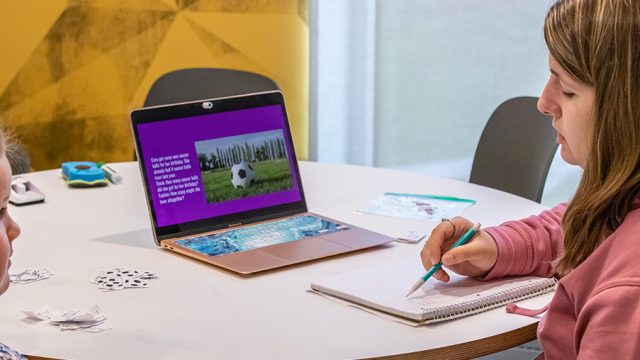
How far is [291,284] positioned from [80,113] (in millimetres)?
2604

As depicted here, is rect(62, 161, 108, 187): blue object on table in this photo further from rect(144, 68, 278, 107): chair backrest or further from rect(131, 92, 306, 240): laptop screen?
rect(144, 68, 278, 107): chair backrest

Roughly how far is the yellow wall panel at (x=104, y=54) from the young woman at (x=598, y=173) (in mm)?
2899

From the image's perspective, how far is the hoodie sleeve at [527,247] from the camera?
62.1 inches

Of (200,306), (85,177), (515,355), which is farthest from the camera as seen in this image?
(85,177)

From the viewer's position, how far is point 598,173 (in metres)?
1.16

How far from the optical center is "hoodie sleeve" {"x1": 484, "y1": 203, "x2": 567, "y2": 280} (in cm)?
158

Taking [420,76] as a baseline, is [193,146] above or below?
above

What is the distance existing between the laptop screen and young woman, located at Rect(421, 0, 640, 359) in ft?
2.53

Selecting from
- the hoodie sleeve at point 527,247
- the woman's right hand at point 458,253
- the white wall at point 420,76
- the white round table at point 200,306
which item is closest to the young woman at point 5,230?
the white round table at point 200,306

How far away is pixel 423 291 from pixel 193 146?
0.61 m

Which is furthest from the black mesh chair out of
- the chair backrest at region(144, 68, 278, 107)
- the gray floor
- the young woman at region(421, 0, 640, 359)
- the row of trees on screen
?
the young woman at region(421, 0, 640, 359)

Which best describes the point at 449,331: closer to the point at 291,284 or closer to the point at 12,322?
the point at 291,284

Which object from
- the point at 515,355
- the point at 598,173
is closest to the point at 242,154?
the point at 515,355

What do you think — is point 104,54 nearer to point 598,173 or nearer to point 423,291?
point 423,291
